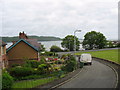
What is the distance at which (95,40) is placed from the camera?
3184 inches

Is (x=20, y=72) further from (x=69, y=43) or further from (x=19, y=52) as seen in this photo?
(x=69, y=43)

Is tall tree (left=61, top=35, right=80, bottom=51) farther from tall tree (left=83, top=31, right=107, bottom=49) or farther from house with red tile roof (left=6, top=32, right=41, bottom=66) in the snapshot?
house with red tile roof (left=6, top=32, right=41, bottom=66)

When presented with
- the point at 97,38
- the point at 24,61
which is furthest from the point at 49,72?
the point at 97,38

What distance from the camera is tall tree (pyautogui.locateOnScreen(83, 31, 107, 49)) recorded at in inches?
3166

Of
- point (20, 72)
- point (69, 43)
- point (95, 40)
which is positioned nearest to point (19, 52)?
point (20, 72)

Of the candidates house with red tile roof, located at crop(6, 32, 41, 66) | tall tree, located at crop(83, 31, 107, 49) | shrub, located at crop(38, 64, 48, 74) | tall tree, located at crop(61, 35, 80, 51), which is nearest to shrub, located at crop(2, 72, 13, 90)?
shrub, located at crop(38, 64, 48, 74)

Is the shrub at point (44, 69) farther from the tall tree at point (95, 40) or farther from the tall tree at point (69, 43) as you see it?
the tall tree at point (95, 40)

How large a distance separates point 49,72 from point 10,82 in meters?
8.23

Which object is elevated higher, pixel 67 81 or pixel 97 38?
pixel 97 38

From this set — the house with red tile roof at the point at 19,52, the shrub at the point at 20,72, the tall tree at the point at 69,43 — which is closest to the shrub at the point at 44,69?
the shrub at the point at 20,72

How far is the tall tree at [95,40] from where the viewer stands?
80.4 m

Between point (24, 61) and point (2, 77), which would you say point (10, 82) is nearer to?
point (2, 77)

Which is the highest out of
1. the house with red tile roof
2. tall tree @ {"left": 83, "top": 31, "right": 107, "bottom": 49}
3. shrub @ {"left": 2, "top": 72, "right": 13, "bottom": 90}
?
tall tree @ {"left": 83, "top": 31, "right": 107, "bottom": 49}

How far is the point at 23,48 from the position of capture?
31734mm
